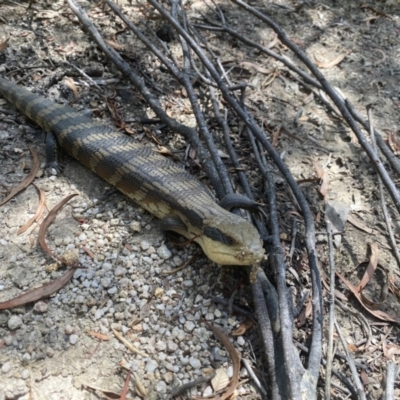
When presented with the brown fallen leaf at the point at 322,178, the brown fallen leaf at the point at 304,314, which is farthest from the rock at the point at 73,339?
the brown fallen leaf at the point at 322,178

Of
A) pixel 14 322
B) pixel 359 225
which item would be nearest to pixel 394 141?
pixel 359 225

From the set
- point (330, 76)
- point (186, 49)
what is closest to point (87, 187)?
point (186, 49)

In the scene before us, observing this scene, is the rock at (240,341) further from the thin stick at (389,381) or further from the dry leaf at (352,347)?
the thin stick at (389,381)

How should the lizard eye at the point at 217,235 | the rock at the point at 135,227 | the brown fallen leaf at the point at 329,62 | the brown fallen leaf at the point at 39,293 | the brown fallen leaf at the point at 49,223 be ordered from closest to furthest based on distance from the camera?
the brown fallen leaf at the point at 39,293 → the lizard eye at the point at 217,235 → the brown fallen leaf at the point at 49,223 → the rock at the point at 135,227 → the brown fallen leaf at the point at 329,62

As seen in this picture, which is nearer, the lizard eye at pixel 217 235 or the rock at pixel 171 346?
the rock at pixel 171 346

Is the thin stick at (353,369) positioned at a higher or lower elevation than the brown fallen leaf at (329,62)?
lower

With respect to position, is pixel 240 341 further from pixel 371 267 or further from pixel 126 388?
pixel 371 267

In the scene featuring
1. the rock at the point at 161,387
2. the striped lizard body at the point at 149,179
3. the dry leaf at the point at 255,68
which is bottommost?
the rock at the point at 161,387
